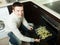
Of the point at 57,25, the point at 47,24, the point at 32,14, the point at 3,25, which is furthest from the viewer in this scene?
the point at 32,14

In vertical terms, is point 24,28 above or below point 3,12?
below

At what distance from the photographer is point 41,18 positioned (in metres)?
1.36

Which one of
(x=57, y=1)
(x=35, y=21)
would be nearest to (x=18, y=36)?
(x=35, y=21)

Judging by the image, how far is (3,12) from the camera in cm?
146

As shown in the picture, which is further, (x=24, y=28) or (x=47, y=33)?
(x=24, y=28)

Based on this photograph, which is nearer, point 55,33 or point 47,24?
point 55,33

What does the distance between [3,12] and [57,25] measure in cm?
73

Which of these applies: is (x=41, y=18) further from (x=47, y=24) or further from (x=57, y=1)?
(x=57, y=1)

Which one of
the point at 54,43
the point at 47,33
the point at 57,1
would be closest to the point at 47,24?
the point at 47,33

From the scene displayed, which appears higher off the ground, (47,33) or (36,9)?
(36,9)

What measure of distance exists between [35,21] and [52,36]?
44cm

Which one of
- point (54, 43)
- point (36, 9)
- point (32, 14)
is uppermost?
point (36, 9)

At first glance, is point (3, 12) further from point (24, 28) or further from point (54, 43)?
point (54, 43)

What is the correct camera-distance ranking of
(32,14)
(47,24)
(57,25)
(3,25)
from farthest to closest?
(32,14), (3,25), (47,24), (57,25)
